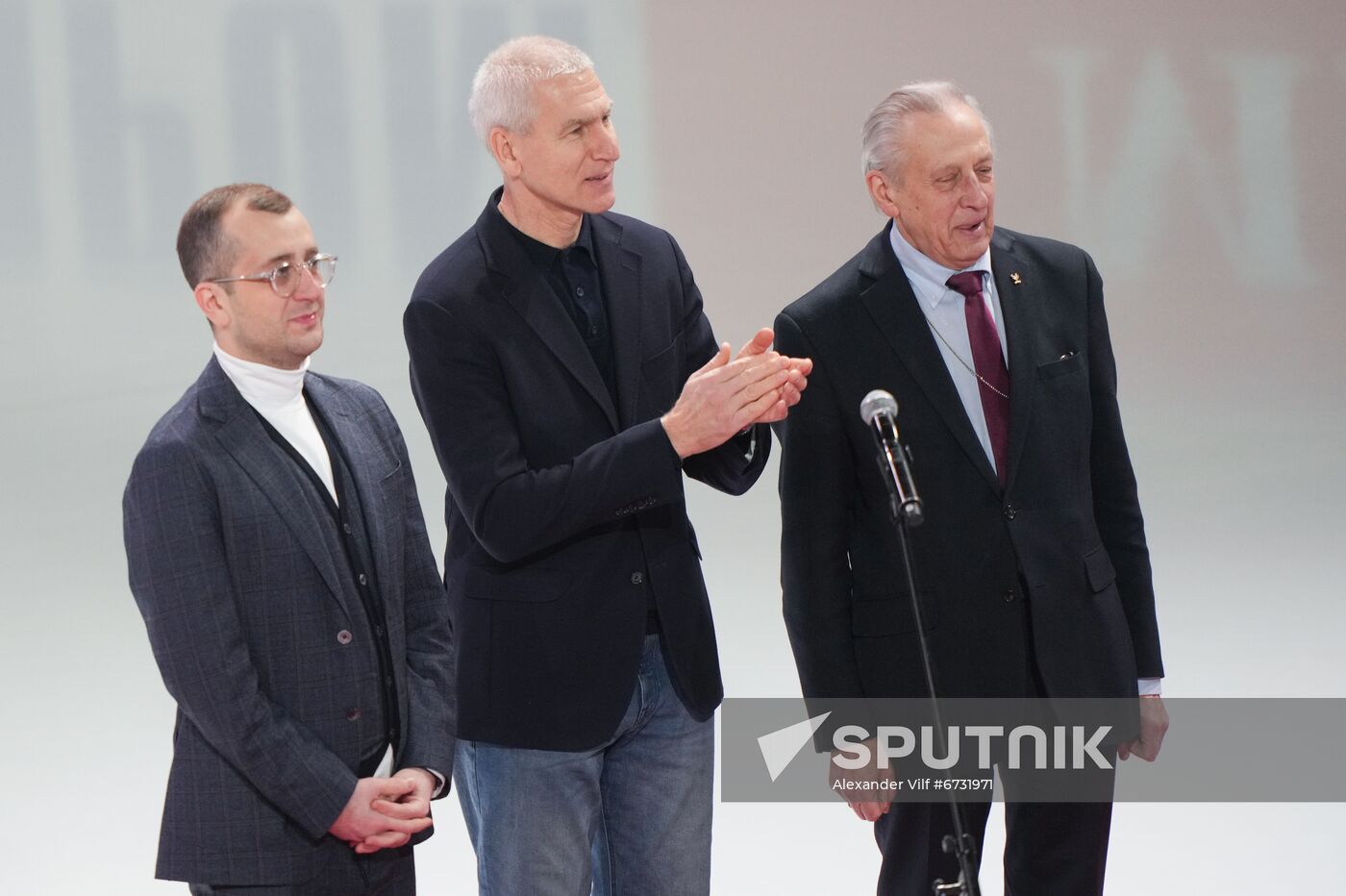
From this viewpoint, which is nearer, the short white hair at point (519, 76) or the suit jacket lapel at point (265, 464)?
the suit jacket lapel at point (265, 464)

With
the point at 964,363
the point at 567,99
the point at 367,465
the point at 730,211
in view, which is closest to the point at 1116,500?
the point at 964,363

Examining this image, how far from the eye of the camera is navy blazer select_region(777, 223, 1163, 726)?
263cm

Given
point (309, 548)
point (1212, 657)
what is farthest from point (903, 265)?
point (1212, 657)

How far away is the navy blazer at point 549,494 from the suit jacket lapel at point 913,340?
0.31m

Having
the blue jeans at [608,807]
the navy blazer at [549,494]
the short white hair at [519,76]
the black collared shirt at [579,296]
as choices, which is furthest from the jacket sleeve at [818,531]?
Result: the short white hair at [519,76]

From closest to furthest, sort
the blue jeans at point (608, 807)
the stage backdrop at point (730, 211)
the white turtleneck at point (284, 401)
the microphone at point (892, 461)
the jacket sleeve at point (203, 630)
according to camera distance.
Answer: the microphone at point (892, 461), the jacket sleeve at point (203, 630), the white turtleneck at point (284, 401), the blue jeans at point (608, 807), the stage backdrop at point (730, 211)

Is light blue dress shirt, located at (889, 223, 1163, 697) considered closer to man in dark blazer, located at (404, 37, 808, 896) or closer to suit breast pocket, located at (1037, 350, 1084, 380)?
suit breast pocket, located at (1037, 350, 1084, 380)

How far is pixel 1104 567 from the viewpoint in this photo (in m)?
2.70

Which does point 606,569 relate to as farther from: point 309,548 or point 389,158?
point 389,158

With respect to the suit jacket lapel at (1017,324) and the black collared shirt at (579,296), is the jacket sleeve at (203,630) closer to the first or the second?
the black collared shirt at (579,296)

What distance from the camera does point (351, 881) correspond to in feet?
7.68

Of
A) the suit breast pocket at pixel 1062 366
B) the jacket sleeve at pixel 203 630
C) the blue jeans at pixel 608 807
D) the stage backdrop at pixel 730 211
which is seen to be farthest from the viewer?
the stage backdrop at pixel 730 211

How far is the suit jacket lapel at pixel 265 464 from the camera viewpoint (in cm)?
228

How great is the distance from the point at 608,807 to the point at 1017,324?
3.35 feet
